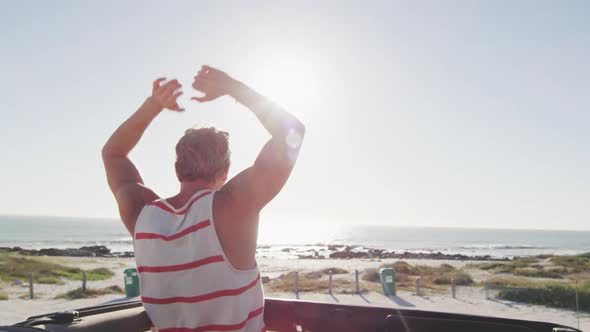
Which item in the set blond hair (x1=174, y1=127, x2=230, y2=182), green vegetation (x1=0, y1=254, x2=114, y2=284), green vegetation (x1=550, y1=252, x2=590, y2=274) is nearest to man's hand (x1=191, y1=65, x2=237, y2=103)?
blond hair (x1=174, y1=127, x2=230, y2=182)

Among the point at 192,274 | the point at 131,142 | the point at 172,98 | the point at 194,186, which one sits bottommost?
the point at 192,274

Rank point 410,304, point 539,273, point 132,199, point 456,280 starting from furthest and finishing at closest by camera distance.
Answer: point 539,273 < point 456,280 < point 410,304 < point 132,199

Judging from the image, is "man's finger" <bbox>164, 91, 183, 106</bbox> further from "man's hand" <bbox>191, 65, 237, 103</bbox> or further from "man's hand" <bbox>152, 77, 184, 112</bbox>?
"man's hand" <bbox>191, 65, 237, 103</bbox>

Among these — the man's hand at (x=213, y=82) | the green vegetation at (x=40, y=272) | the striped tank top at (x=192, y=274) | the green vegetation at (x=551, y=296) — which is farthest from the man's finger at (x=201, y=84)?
the green vegetation at (x=40, y=272)

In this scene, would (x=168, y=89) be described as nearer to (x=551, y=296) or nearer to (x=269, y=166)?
(x=269, y=166)

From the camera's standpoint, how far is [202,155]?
1787mm

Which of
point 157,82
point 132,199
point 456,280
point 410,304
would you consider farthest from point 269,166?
point 456,280

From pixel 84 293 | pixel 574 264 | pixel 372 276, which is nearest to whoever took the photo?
pixel 84 293

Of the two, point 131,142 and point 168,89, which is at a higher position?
point 168,89

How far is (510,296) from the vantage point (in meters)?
17.6

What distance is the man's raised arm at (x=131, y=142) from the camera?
2.02 metres

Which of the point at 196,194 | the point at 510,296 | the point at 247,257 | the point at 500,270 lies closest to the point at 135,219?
the point at 196,194

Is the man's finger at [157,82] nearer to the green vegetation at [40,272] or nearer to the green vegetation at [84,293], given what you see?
the green vegetation at [84,293]

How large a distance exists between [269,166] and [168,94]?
622 millimetres
